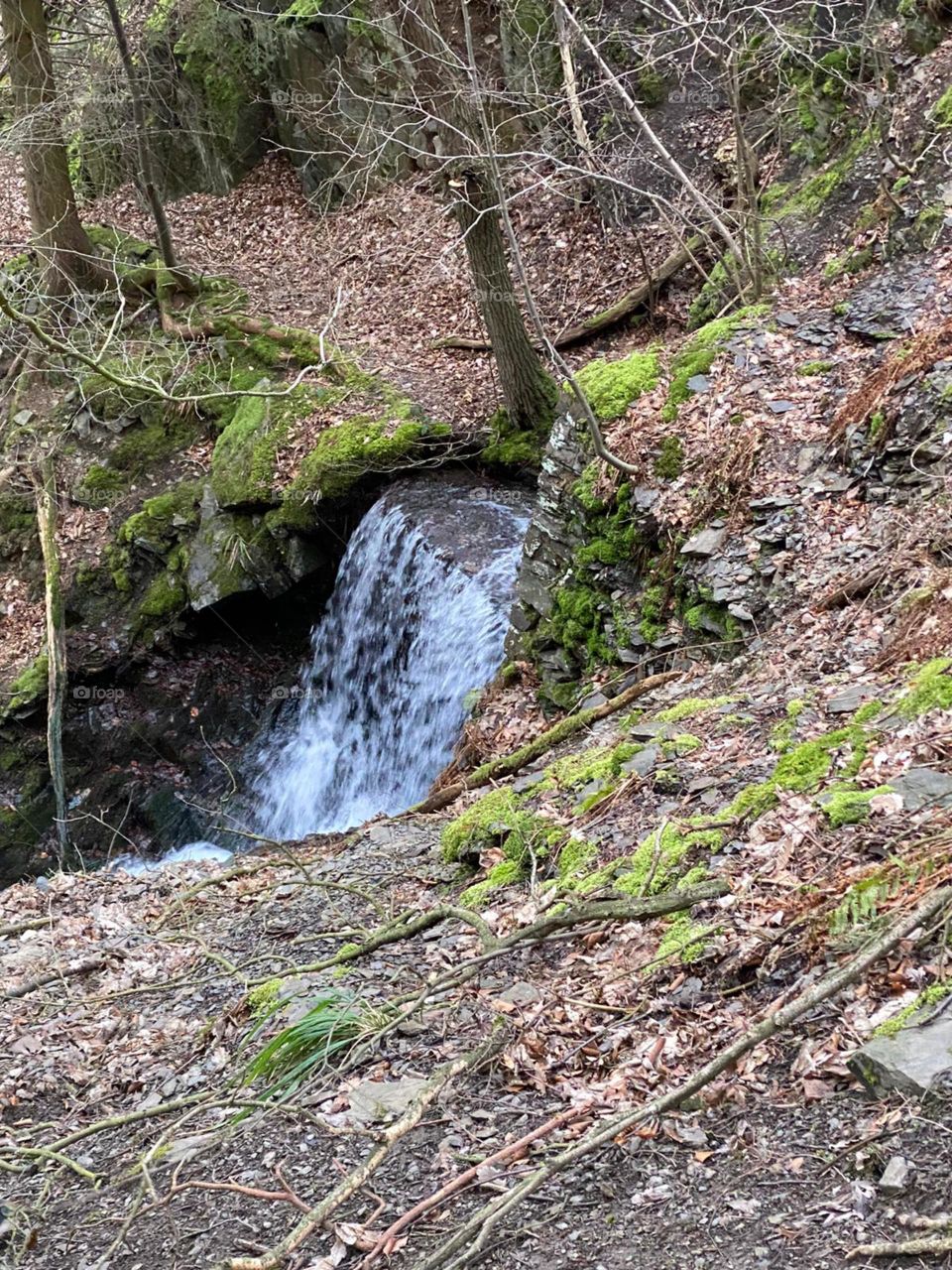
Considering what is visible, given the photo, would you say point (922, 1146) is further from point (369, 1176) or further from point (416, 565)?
point (416, 565)

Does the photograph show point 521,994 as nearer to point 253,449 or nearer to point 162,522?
point 253,449

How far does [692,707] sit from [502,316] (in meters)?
5.78

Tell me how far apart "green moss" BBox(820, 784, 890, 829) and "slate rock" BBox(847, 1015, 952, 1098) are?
101cm

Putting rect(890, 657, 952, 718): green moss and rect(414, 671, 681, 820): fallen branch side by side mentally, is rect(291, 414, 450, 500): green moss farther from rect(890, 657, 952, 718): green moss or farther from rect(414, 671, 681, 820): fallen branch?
rect(890, 657, 952, 718): green moss

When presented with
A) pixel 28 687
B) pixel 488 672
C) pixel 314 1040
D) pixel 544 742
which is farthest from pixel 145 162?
pixel 314 1040

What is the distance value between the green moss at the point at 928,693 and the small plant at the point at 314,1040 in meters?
2.29

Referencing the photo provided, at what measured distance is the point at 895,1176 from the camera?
213 cm

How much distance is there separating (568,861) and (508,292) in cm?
683

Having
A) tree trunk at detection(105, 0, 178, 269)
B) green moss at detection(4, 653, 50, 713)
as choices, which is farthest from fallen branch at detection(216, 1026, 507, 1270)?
tree trunk at detection(105, 0, 178, 269)

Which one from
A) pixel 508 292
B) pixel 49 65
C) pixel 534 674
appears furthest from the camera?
pixel 49 65

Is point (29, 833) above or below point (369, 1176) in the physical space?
below

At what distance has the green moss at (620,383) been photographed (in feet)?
25.0

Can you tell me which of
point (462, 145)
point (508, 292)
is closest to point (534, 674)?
point (508, 292)

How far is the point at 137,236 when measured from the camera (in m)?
15.5
